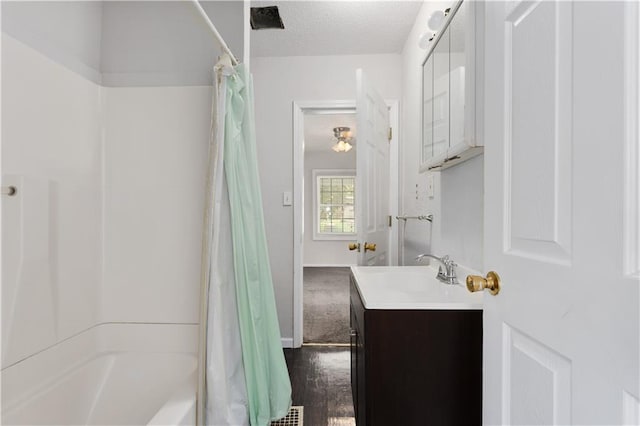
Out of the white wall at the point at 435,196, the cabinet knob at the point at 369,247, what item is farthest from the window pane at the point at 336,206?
the cabinet knob at the point at 369,247

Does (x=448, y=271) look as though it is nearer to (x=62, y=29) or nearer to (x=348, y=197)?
(x=62, y=29)

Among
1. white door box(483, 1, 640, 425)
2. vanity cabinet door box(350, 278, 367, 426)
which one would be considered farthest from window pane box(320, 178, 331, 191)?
white door box(483, 1, 640, 425)

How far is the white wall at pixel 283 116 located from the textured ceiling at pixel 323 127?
0.95m

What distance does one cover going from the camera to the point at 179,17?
5.29 ft

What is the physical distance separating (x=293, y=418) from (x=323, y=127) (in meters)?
3.82

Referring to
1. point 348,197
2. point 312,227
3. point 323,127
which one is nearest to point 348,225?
point 348,197

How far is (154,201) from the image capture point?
63.9 inches

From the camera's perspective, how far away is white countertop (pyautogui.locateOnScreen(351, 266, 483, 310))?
106 cm

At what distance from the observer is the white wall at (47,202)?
46.1 inches

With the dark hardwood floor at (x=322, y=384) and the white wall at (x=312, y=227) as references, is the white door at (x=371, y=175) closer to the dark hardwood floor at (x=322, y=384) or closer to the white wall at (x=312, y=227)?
the dark hardwood floor at (x=322, y=384)

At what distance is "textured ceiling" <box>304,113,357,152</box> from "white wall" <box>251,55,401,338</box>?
95 cm

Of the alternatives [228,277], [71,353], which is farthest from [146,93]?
[71,353]

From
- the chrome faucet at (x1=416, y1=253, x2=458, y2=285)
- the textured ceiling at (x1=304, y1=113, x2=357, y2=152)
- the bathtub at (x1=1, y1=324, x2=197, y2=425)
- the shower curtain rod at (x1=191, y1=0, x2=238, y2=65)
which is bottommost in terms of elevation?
the bathtub at (x1=1, y1=324, x2=197, y2=425)

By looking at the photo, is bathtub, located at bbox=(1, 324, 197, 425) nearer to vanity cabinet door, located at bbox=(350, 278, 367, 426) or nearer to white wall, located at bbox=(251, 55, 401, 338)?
vanity cabinet door, located at bbox=(350, 278, 367, 426)
